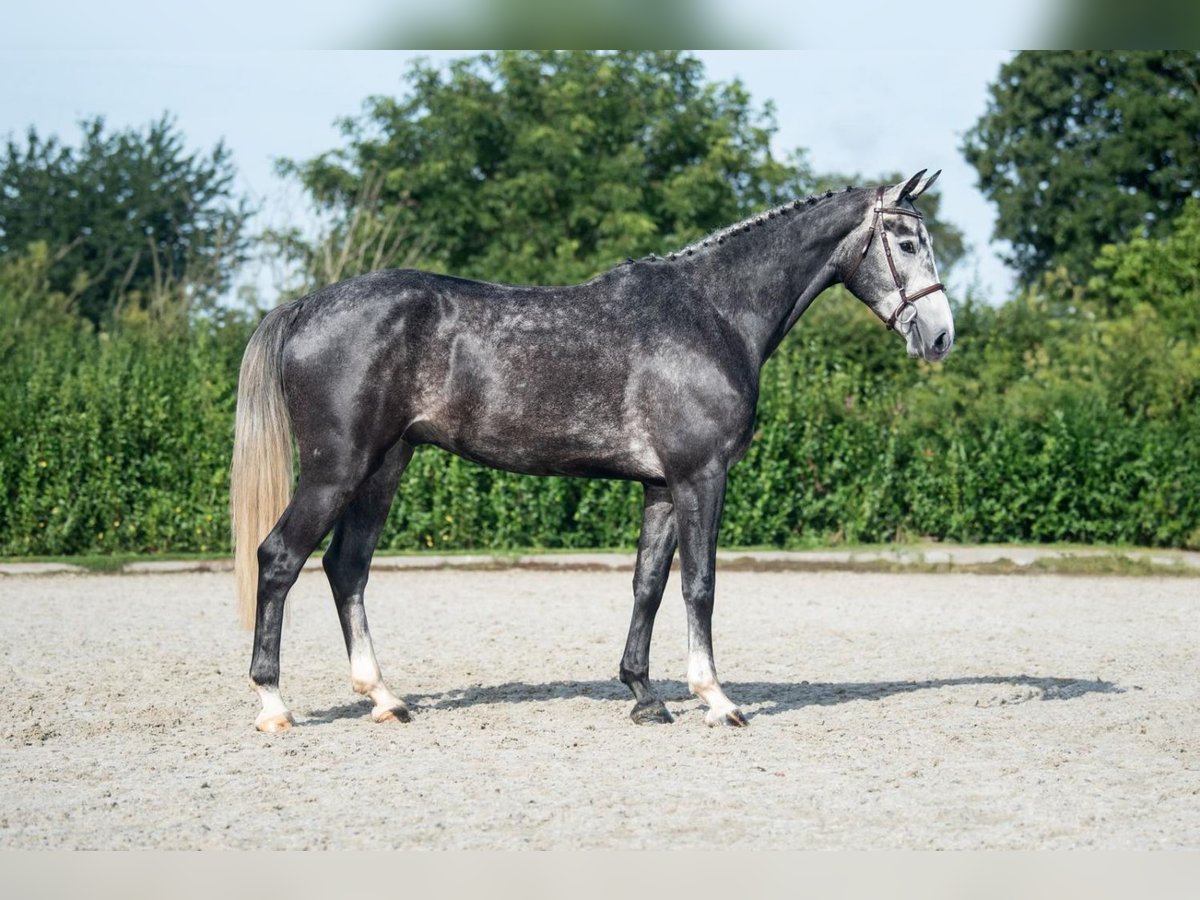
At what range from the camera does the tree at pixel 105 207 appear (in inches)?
1321

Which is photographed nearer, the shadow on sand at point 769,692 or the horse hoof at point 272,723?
the horse hoof at point 272,723

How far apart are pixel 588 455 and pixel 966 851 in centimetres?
268

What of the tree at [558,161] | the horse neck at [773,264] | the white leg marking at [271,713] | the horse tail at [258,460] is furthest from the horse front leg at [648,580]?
the tree at [558,161]

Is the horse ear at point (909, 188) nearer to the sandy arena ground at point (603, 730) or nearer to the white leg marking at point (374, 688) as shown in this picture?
the sandy arena ground at point (603, 730)

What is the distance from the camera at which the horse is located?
5.98 meters

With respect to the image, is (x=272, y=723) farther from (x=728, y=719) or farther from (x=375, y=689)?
(x=728, y=719)

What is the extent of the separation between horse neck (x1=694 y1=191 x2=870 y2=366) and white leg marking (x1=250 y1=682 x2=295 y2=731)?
2.65 m

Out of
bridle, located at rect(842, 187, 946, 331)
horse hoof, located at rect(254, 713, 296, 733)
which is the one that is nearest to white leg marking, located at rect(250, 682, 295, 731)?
horse hoof, located at rect(254, 713, 296, 733)

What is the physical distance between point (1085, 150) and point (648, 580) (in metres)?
31.4

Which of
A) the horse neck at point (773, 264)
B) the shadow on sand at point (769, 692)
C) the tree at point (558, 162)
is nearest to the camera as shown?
the horse neck at point (773, 264)

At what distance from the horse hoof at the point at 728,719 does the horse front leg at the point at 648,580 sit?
13.6 inches

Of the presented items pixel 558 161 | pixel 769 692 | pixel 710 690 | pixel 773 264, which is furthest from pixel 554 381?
pixel 558 161

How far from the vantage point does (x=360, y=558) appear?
251 inches

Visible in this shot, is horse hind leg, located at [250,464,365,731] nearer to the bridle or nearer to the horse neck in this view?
the horse neck
